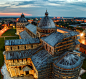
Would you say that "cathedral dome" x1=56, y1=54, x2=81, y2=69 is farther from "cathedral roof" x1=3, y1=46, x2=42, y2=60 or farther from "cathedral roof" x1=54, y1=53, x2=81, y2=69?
"cathedral roof" x1=3, y1=46, x2=42, y2=60

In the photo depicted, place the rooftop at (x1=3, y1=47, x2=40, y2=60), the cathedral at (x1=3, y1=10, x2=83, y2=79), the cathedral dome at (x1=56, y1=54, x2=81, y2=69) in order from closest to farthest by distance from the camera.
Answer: the cathedral dome at (x1=56, y1=54, x2=81, y2=69) < the cathedral at (x1=3, y1=10, x2=83, y2=79) < the rooftop at (x1=3, y1=47, x2=40, y2=60)

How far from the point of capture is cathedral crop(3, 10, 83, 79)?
87.2ft

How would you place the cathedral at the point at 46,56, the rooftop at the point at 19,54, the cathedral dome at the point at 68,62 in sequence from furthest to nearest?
the rooftop at the point at 19,54 < the cathedral at the point at 46,56 < the cathedral dome at the point at 68,62

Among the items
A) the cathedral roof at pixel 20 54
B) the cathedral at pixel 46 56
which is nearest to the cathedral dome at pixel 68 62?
the cathedral at pixel 46 56

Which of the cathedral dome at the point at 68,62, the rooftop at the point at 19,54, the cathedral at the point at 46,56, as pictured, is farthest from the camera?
the rooftop at the point at 19,54

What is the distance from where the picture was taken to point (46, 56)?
30250 millimetres

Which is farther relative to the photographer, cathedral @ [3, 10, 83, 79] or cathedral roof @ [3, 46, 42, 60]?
cathedral roof @ [3, 46, 42, 60]

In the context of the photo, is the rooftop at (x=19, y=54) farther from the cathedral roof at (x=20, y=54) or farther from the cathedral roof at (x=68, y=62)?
the cathedral roof at (x=68, y=62)

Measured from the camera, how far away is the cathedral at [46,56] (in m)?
26.6

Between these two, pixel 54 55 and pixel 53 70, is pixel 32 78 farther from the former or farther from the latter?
pixel 54 55

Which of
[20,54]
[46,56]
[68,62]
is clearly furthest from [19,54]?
[68,62]

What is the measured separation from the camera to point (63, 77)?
86.3 ft

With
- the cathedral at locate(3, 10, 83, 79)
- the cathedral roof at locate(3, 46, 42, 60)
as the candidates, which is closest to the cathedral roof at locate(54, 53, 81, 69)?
the cathedral at locate(3, 10, 83, 79)

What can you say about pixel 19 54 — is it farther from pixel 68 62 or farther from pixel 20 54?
pixel 68 62
